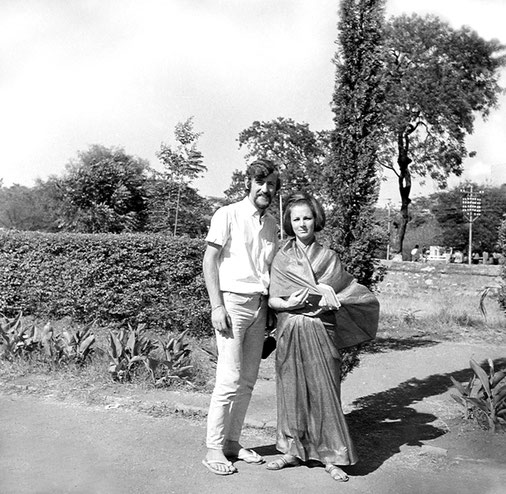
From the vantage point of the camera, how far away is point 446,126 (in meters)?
29.6

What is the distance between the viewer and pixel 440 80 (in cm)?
2864

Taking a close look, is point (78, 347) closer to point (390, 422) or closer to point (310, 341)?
point (390, 422)

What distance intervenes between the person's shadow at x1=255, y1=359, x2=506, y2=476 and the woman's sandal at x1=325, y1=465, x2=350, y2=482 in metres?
0.17

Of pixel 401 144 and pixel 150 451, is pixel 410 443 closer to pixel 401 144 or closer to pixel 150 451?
pixel 150 451

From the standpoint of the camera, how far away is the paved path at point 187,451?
4.18m

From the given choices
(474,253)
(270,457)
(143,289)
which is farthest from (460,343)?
(474,253)

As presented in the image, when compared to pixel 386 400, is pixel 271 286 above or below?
above

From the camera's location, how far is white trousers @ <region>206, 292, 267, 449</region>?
4.46 meters

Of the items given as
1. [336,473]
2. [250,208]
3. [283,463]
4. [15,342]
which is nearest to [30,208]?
[15,342]

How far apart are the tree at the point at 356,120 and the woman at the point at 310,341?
151 cm

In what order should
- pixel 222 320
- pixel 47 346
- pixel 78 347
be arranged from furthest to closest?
pixel 47 346 → pixel 78 347 → pixel 222 320

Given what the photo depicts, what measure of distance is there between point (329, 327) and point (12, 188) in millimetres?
44683

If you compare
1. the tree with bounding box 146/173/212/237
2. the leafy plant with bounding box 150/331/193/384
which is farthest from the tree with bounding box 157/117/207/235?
the leafy plant with bounding box 150/331/193/384

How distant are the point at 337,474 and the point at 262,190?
2021 mm
